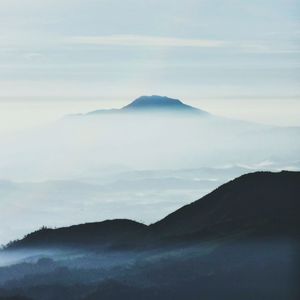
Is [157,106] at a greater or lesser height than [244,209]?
greater

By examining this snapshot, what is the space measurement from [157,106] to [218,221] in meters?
3.97

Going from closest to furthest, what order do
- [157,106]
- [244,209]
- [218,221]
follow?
[157,106]
[218,221]
[244,209]

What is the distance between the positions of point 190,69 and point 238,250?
144 inches

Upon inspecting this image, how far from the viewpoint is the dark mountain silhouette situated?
1345 cm

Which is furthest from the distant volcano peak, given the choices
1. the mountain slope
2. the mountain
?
the mountain slope

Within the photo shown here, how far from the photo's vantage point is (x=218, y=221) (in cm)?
1593

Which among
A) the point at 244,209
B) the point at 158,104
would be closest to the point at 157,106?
the point at 158,104

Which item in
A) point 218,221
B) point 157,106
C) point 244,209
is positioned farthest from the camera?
point 244,209

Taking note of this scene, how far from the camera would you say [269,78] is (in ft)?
43.0

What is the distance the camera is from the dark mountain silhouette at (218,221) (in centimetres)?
1345

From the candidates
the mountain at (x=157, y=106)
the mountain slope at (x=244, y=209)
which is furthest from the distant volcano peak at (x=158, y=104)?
the mountain slope at (x=244, y=209)

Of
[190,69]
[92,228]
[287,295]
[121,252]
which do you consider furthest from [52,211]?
[287,295]

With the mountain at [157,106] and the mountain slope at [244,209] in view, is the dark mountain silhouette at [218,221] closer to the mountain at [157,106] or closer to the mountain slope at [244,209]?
the mountain slope at [244,209]

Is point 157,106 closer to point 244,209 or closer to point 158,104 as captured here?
point 158,104
